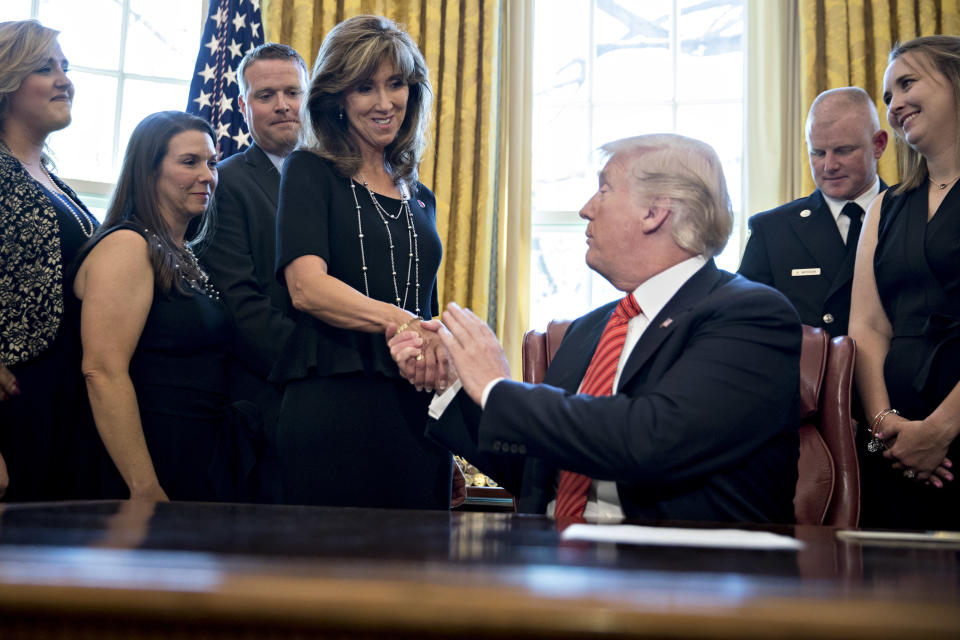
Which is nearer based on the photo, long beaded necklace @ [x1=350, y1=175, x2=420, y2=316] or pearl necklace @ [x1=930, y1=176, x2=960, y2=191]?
long beaded necklace @ [x1=350, y1=175, x2=420, y2=316]

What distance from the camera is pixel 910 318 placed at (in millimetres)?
2455

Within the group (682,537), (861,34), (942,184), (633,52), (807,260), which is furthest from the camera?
(633,52)

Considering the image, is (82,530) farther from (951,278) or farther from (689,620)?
(951,278)

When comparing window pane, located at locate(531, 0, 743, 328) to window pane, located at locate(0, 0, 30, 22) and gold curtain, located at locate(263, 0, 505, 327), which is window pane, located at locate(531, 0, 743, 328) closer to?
gold curtain, located at locate(263, 0, 505, 327)

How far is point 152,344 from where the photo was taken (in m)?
2.43

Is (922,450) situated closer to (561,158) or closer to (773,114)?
(773,114)

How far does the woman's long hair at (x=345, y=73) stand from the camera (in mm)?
2264

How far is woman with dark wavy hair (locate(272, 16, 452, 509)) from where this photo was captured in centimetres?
208

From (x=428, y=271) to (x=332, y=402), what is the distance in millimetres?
469

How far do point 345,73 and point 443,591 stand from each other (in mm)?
1841

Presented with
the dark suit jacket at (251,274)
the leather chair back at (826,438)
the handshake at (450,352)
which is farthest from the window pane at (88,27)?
the leather chair back at (826,438)

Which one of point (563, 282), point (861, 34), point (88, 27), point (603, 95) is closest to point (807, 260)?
point (861, 34)

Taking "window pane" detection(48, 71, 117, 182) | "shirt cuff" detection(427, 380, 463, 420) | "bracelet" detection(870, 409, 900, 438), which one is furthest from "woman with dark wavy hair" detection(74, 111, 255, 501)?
"window pane" detection(48, 71, 117, 182)

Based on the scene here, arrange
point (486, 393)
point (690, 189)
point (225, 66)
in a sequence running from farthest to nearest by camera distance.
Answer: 1. point (225, 66)
2. point (690, 189)
3. point (486, 393)
